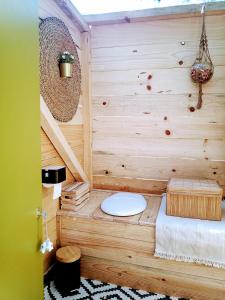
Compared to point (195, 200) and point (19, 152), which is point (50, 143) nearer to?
point (19, 152)

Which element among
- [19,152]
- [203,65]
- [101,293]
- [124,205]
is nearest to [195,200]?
[124,205]

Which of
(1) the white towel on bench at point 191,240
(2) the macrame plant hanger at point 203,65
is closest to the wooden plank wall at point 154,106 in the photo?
(2) the macrame plant hanger at point 203,65

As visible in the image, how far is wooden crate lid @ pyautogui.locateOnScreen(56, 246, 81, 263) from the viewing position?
1836 millimetres

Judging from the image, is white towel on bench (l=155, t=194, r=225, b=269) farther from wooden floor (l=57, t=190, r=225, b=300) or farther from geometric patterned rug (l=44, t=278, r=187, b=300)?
geometric patterned rug (l=44, t=278, r=187, b=300)

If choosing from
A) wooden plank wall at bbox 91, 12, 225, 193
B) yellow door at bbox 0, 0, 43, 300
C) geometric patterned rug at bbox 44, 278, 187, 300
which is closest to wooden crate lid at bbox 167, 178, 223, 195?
wooden plank wall at bbox 91, 12, 225, 193

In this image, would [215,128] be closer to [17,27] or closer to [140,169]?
[140,169]

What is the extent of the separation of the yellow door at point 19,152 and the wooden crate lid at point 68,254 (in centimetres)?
49

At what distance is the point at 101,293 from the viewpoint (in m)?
1.87

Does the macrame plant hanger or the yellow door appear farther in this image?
the macrame plant hanger

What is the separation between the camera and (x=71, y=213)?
6.73ft

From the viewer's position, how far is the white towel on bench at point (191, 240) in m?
1.72

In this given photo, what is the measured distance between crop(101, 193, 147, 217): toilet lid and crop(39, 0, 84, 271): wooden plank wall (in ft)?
1.29

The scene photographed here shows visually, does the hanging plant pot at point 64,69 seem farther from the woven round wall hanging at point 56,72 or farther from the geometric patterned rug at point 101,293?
the geometric patterned rug at point 101,293

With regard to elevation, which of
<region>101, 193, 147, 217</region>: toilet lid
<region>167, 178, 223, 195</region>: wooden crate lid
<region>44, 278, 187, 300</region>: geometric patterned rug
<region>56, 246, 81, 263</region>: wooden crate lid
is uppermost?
<region>167, 178, 223, 195</region>: wooden crate lid
